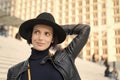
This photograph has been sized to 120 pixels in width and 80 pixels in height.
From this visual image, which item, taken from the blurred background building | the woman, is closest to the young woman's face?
the woman

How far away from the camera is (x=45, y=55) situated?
7.60ft

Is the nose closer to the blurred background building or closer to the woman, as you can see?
the woman

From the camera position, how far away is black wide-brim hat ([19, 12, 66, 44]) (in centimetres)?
233

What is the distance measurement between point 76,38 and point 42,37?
323 mm

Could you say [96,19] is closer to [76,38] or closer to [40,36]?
[76,38]

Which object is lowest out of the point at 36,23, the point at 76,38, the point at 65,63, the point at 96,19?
the point at 96,19

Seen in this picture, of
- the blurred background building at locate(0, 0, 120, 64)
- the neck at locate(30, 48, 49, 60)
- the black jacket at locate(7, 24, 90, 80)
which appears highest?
the neck at locate(30, 48, 49, 60)

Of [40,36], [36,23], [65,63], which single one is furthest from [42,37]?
[65,63]

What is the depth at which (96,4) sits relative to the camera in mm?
72250

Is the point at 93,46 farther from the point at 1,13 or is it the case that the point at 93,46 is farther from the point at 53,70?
the point at 53,70

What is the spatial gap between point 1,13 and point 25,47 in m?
4.63

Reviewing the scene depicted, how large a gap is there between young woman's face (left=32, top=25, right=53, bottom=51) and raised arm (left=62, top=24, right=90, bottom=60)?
0.57ft

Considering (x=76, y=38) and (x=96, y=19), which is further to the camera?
(x=96, y=19)

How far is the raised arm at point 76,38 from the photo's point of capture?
7.95 feet
